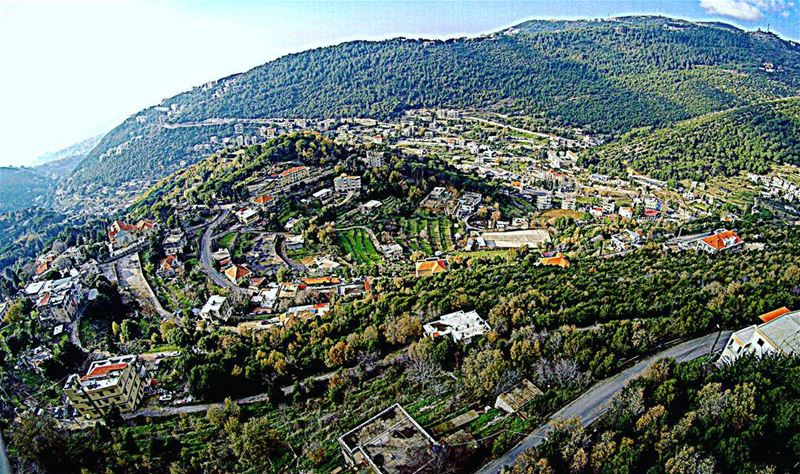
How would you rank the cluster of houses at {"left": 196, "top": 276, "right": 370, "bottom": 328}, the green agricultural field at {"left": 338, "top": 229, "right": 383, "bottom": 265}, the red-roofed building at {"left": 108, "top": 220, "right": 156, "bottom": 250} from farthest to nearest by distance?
the red-roofed building at {"left": 108, "top": 220, "right": 156, "bottom": 250}, the green agricultural field at {"left": 338, "top": 229, "right": 383, "bottom": 265}, the cluster of houses at {"left": 196, "top": 276, "right": 370, "bottom": 328}

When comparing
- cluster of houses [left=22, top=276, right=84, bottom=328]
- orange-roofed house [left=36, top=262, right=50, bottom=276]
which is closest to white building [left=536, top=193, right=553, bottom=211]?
cluster of houses [left=22, top=276, right=84, bottom=328]

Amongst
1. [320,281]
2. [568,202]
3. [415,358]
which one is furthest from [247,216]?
[568,202]

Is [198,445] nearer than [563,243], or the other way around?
[198,445]

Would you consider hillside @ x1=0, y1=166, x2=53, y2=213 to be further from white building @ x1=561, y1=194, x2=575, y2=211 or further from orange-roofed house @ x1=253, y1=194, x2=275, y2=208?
white building @ x1=561, y1=194, x2=575, y2=211

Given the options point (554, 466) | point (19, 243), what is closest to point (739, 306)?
point (554, 466)

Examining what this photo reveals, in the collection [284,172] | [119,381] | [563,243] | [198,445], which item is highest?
[284,172]

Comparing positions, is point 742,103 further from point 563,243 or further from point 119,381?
point 119,381

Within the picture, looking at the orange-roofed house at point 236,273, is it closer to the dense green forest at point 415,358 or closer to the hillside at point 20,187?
the dense green forest at point 415,358

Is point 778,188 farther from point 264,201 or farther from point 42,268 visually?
point 42,268
